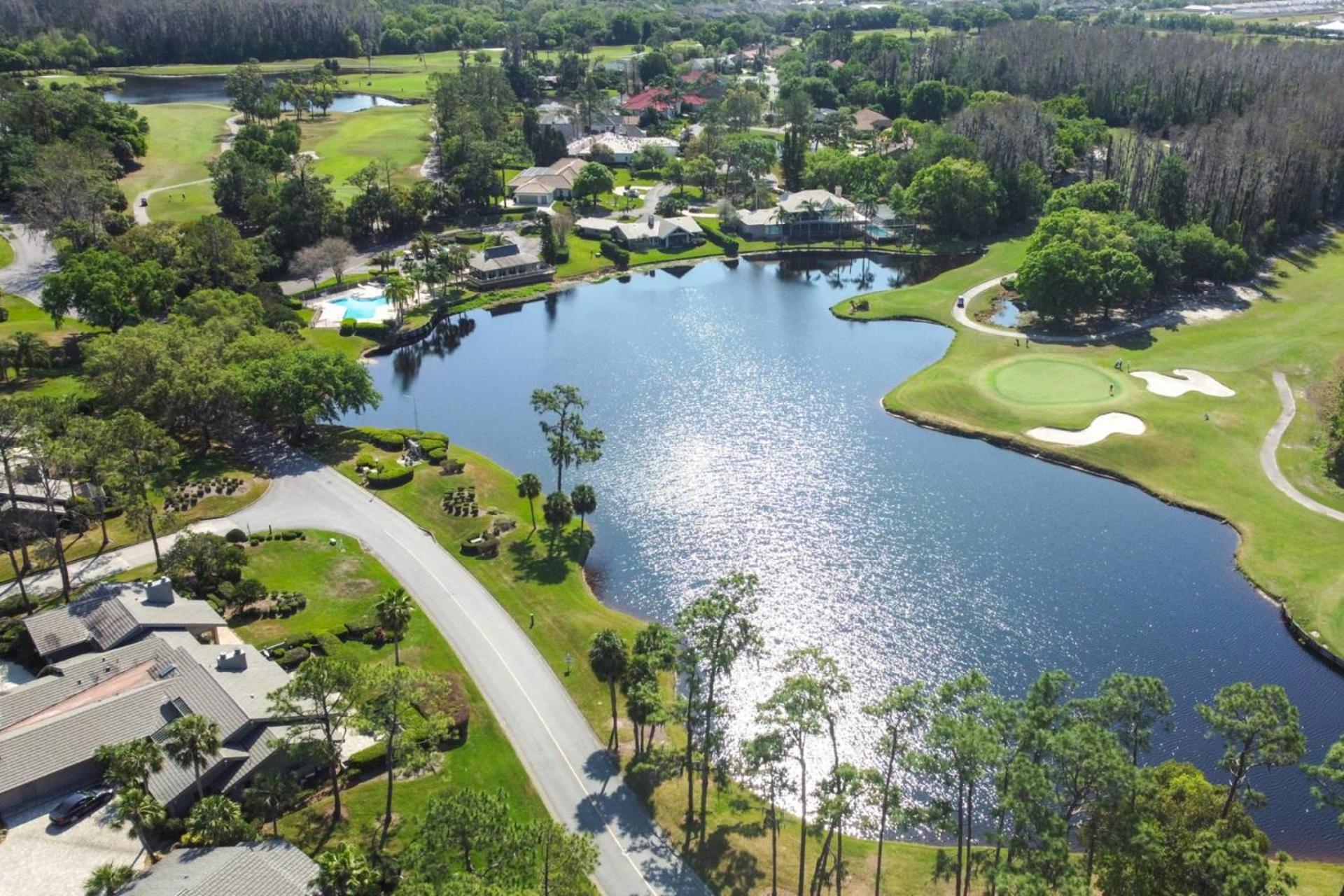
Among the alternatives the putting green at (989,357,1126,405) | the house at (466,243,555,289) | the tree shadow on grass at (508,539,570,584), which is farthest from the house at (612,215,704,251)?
the tree shadow on grass at (508,539,570,584)

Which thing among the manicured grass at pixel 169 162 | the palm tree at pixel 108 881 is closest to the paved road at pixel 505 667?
the palm tree at pixel 108 881

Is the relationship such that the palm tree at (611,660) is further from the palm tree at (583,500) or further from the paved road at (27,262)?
the paved road at (27,262)

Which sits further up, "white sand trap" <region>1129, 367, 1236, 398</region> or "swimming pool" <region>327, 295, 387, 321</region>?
"swimming pool" <region>327, 295, 387, 321</region>

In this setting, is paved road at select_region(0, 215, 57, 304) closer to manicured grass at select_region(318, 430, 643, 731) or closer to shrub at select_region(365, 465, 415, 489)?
manicured grass at select_region(318, 430, 643, 731)

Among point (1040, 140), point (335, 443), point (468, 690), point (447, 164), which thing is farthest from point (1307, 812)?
point (447, 164)

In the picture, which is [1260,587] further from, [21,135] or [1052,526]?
[21,135]
